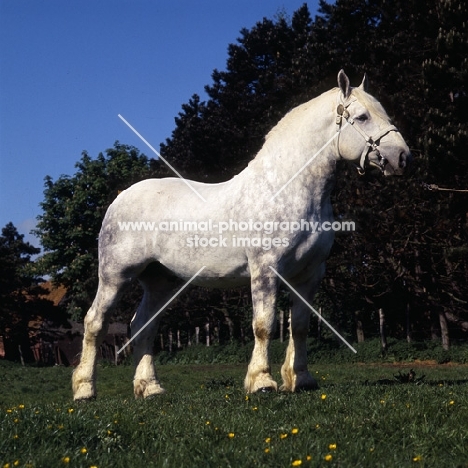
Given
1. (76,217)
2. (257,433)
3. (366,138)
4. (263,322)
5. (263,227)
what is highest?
(76,217)

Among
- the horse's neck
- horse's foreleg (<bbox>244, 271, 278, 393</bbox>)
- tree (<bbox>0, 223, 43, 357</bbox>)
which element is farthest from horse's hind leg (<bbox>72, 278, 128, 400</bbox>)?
tree (<bbox>0, 223, 43, 357</bbox>)

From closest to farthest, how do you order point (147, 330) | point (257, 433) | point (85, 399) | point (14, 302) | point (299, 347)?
point (257, 433) → point (299, 347) → point (85, 399) → point (147, 330) → point (14, 302)

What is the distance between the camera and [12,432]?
5.01m

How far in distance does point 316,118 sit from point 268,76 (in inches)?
960

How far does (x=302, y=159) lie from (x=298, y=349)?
2.18 m

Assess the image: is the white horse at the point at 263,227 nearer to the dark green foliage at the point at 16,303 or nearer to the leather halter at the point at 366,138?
the leather halter at the point at 366,138

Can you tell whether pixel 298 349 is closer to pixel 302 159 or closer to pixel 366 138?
pixel 302 159

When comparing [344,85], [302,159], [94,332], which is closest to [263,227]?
[302,159]

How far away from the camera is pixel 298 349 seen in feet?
26.7

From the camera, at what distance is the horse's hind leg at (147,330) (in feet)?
29.2

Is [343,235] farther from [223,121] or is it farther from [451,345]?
[223,121]

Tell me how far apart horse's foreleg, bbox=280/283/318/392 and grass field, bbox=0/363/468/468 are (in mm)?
946

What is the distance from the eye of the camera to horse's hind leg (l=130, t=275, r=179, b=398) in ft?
29.2

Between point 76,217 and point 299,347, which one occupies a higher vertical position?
point 76,217
